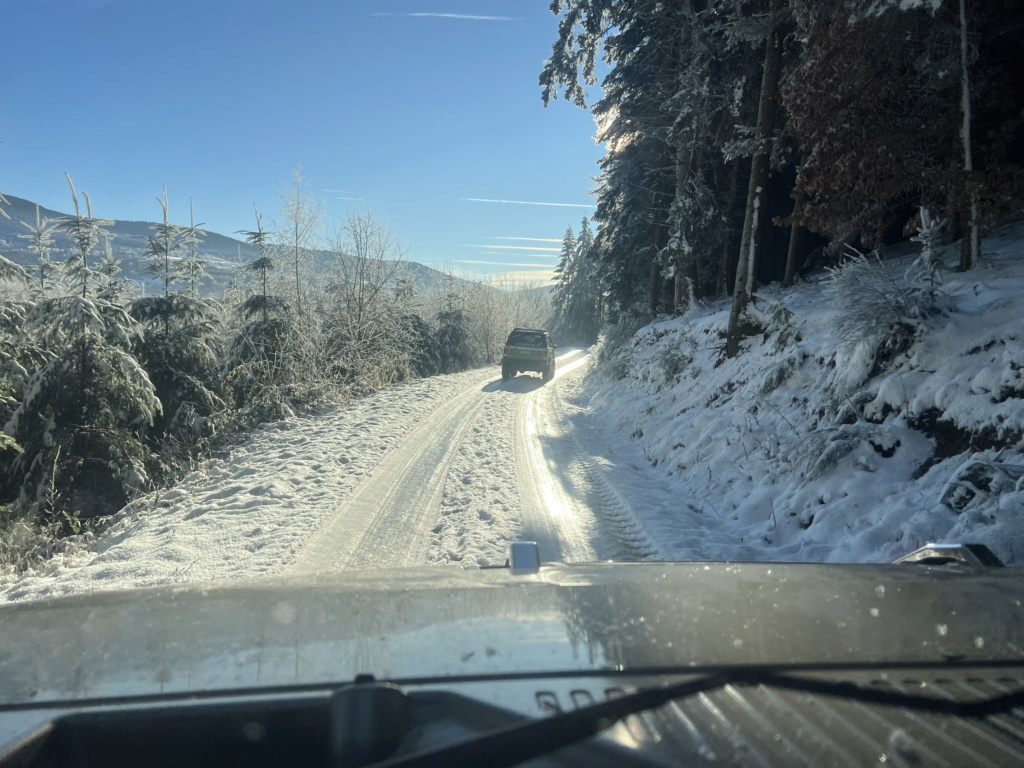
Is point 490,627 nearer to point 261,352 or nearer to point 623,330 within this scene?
point 261,352

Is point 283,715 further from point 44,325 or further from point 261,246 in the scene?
point 261,246

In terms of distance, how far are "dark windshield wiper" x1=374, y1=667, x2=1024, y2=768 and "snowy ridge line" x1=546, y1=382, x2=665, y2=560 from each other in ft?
14.5

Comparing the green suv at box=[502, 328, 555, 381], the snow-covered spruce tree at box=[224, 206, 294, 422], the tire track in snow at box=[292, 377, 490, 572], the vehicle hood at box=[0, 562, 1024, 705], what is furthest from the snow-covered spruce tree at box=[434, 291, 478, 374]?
the vehicle hood at box=[0, 562, 1024, 705]

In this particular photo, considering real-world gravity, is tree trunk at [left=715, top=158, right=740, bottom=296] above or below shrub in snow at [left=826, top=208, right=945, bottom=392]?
above

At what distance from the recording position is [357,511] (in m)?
7.34

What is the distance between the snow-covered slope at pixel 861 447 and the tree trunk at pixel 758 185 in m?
1.90

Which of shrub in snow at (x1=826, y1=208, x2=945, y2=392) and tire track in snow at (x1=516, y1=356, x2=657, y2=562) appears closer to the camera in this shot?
tire track in snow at (x1=516, y1=356, x2=657, y2=562)

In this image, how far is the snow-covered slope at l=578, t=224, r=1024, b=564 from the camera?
5.33m

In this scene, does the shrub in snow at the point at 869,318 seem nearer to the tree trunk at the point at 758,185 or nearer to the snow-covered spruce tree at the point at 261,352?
the tree trunk at the point at 758,185

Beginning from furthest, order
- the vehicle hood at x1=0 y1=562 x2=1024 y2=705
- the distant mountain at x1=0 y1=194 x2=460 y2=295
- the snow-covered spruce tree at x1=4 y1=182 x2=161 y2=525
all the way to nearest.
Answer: the distant mountain at x1=0 y1=194 x2=460 y2=295
the snow-covered spruce tree at x1=4 y1=182 x2=161 y2=525
the vehicle hood at x1=0 y1=562 x2=1024 y2=705

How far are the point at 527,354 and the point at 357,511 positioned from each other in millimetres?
18068

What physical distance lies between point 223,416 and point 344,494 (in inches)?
251

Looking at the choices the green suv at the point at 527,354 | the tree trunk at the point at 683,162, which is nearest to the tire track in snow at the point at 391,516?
the tree trunk at the point at 683,162

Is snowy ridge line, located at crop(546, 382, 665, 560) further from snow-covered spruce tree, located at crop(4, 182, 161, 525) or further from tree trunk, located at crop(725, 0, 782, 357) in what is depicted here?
snow-covered spruce tree, located at crop(4, 182, 161, 525)
